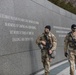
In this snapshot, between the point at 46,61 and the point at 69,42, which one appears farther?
the point at 46,61

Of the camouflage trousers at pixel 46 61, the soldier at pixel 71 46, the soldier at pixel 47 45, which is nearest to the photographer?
the soldier at pixel 71 46

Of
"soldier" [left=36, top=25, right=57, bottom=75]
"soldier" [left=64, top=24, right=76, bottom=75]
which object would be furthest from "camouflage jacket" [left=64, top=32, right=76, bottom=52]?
"soldier" [left=36, top=25, right=57, bottom=75]

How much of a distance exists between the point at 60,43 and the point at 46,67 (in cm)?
716

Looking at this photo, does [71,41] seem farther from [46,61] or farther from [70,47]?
[46,61]

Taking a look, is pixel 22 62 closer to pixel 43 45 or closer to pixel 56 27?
pixel 43 45

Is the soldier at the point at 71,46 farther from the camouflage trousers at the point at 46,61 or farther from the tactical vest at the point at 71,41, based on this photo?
the camouflage trousers at the point at 46,61

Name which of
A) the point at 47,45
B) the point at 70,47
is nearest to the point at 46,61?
the point at 47,45

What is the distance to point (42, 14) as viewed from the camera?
14.1 metres

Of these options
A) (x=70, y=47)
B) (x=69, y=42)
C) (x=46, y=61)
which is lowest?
(x=46, y=61)

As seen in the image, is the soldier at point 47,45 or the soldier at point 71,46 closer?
the soldier at point 71,46

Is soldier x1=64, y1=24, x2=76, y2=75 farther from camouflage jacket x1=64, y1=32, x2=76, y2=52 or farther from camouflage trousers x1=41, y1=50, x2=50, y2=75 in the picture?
camouflage trousers x1=41, y1=50, x2=50, y2=75

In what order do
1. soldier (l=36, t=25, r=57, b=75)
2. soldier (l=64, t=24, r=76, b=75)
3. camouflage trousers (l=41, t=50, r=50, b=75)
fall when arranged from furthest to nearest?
camouflage trousers (l=41, t=50, r=50, b=75) < soldier (l=36, t=25, r=57, b=75) < soldier (l=64, t=24, r=76, b=75)

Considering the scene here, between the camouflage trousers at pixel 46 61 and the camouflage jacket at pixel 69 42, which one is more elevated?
the camouflage jacket at pixel 69 42

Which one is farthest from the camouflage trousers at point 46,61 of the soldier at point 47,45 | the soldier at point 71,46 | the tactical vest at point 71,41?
the tactical vest at point 71,41
